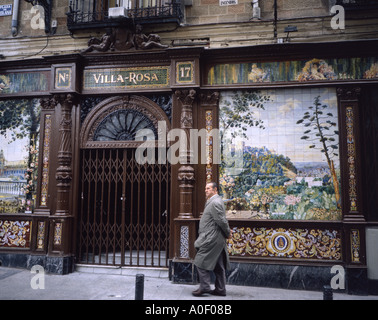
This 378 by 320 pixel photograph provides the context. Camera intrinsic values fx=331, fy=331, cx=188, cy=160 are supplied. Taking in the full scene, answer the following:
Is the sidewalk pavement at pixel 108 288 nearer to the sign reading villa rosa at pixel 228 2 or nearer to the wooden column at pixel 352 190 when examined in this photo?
the wooden column at pixel 352 190

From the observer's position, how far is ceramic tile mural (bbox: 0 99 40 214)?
25.9 feet

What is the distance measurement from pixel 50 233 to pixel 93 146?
2.15m

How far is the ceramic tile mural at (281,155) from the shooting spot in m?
6.74

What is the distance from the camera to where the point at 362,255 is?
632 cm

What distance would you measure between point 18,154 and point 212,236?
17.5ft

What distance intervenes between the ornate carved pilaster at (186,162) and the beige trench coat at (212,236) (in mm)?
1218

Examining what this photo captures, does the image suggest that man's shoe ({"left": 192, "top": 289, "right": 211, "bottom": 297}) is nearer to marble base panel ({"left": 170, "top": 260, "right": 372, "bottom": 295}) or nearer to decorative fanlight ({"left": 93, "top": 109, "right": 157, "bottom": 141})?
marble base panel ({"left": 170, "top": 260, "right": 372, "bottom": 295})

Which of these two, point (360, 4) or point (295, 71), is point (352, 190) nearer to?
point (295, 71)

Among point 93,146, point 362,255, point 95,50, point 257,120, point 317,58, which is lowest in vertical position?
point 362,255

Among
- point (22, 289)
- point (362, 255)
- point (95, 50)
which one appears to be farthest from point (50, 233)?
point (362, 255)

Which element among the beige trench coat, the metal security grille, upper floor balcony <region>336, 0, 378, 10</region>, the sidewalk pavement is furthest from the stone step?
upper floor balcony <region>336, 0, 378, 10</region>

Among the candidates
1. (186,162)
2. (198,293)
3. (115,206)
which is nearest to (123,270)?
(115,206)

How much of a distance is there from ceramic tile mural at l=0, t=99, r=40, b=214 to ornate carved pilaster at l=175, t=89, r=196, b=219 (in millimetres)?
3595

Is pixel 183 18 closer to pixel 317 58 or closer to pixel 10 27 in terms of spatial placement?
pixel 317 58
